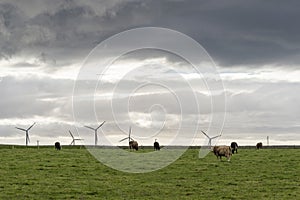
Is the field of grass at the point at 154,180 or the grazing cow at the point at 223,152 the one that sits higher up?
the grazing cow at the point at 223,152

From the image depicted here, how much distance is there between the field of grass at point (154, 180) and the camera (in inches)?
1128

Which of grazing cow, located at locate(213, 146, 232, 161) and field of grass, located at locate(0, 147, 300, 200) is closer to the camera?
field of grass, located at locate(0, 147, 300, 200)

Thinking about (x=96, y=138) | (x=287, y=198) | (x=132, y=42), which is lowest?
(x=287, y=198)

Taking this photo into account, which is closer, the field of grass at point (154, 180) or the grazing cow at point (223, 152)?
the field of grass at point (154, 180)

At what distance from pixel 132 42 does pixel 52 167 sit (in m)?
16.3

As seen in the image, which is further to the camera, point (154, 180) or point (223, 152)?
point (223, 152)

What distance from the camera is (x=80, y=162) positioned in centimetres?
4422

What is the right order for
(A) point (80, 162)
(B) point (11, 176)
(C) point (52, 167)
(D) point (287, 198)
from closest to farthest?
(D) point (287, 198) → (B) point (11, 176) → (C) point (52, 167) → (A) point (80, 162)

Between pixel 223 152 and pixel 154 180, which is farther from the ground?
pixel 223 152

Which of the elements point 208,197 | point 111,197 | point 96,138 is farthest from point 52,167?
point 96,138

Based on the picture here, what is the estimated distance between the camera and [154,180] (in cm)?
3444

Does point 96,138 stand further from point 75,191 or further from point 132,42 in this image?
point 75,191

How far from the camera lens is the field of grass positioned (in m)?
28.7

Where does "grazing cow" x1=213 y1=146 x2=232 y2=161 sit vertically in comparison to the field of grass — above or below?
above
